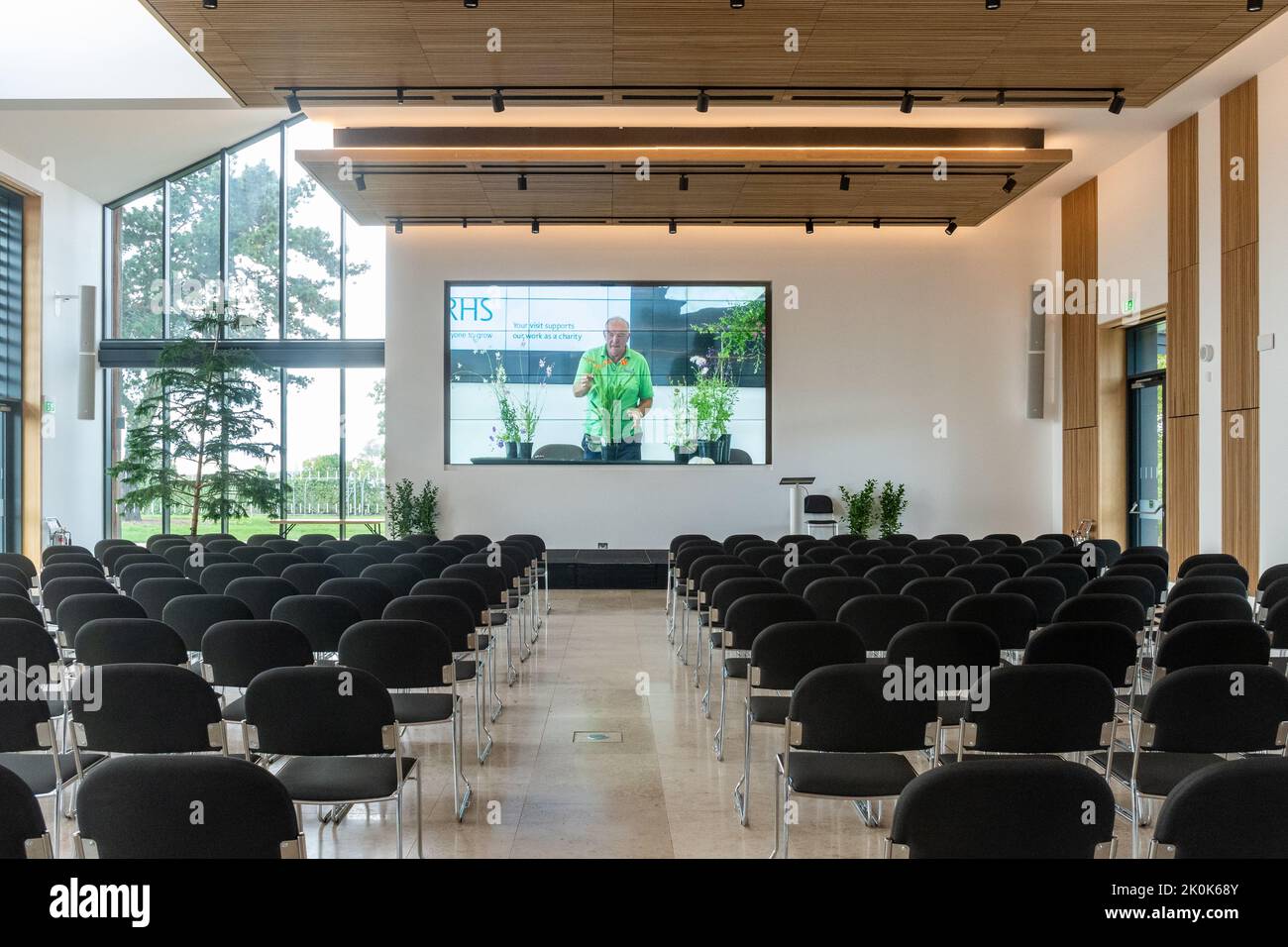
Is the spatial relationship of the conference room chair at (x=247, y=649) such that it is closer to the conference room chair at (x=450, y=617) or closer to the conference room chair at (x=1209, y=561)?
the conference room chair at (x=450, y=617)

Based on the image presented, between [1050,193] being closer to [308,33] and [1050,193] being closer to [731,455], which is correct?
[731,455]

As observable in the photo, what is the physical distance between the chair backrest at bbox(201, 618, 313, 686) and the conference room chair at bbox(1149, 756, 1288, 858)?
3190 mm

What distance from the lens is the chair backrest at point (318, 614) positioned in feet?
16.4

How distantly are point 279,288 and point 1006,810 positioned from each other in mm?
14786

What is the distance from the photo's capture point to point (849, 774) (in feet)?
11.5

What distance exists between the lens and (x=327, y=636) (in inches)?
200

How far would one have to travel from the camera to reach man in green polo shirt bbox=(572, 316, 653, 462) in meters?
14.1

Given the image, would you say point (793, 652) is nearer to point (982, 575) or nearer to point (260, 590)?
point (982, 575)

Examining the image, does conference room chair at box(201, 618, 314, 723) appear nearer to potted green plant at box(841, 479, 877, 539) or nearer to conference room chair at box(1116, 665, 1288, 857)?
conference room chair at box(1116, 665, 1288, 857)

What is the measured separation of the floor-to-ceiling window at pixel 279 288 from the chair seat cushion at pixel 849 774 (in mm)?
12432

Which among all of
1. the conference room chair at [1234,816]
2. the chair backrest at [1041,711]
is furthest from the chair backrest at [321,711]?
the conference room chair at [1234,816]

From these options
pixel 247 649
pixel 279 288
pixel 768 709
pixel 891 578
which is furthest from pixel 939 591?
pixel 279 288

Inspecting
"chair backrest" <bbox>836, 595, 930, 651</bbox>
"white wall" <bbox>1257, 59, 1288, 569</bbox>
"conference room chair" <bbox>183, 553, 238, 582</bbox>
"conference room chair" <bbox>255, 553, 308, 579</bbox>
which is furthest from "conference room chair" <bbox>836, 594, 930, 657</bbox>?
"white wall" <bbox>1257, 59, 1288, 569</bbox>
